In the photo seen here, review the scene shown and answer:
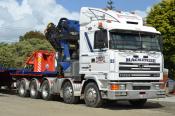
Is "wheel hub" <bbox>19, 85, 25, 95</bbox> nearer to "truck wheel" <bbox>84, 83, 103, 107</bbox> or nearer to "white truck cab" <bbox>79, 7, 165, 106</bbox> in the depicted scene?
"white truck cab" <bbox>79, 7, 165, 106</bbox>

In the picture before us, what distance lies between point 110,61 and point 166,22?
1185 cm

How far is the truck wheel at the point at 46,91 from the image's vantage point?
21.6 m

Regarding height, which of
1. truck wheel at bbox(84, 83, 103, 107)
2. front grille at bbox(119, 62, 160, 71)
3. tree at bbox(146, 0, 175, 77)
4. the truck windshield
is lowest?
truck wheel at bbox(84, 83, 103, 107)

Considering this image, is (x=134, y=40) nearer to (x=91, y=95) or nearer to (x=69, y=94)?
(x=91, y=95)

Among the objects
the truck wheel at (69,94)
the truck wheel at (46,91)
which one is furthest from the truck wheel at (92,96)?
the truck wheel at (46,91)

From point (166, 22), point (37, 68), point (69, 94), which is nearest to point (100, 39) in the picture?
point (69, 94)

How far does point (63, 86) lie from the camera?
20.3m

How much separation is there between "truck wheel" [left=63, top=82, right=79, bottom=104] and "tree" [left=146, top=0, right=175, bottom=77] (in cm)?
993

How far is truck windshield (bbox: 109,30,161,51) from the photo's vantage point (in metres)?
17.5

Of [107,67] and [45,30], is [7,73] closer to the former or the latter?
[45,30]

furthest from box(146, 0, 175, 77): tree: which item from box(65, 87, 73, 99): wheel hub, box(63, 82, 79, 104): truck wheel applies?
box(65, 87, 73, 99): wheel hub

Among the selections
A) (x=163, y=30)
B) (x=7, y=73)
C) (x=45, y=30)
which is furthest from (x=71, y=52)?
(x=163, y=30)

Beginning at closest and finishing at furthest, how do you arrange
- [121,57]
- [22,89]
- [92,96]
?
[121,57]
[92,96]
[22,89]

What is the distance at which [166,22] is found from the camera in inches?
1113
